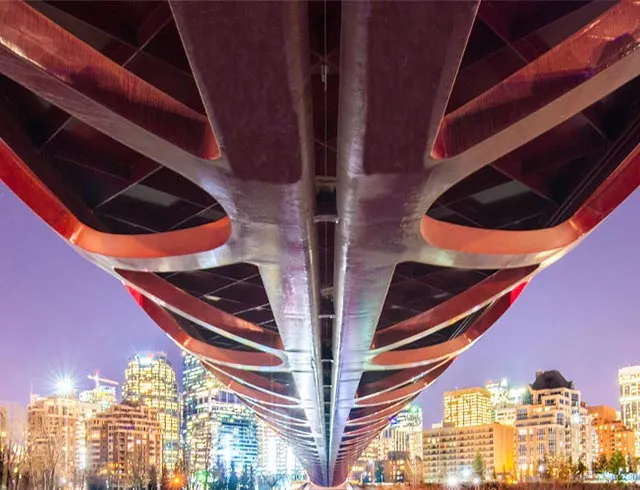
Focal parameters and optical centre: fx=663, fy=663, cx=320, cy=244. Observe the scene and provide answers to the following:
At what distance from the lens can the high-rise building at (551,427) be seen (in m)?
119

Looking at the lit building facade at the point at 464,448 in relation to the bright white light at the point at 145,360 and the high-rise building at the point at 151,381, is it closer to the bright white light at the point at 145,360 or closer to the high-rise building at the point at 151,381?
the high-rise building at the point at 151,381

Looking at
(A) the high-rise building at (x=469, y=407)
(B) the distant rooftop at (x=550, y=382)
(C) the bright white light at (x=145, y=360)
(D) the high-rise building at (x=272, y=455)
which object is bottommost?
(D) the high-rise building at (x=272, y=455)

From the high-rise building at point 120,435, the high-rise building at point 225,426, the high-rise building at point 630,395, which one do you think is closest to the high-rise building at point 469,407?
the high-rise building at point 630,395

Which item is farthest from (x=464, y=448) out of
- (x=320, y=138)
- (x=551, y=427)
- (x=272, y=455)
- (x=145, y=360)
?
(x=320, y=138)

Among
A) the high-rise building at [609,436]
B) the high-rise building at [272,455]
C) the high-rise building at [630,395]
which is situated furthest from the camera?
the high-rise building at [630,395]

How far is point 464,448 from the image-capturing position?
424ft

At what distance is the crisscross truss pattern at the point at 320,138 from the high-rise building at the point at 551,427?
364 feet

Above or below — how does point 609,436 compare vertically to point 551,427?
below

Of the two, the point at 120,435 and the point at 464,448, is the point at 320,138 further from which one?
the point at 464,448

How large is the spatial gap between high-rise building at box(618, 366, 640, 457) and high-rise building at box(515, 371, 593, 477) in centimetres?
4077

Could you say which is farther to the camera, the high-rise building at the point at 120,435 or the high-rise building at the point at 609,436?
the high-rise building at the point at 609,436

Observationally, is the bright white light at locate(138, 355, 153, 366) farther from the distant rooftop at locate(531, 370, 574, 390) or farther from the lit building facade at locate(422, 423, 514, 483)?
the distant rooftop at locate(531, 370, 574, 390)

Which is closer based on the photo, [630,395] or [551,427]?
[551,427]

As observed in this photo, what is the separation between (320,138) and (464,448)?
5065 inches
